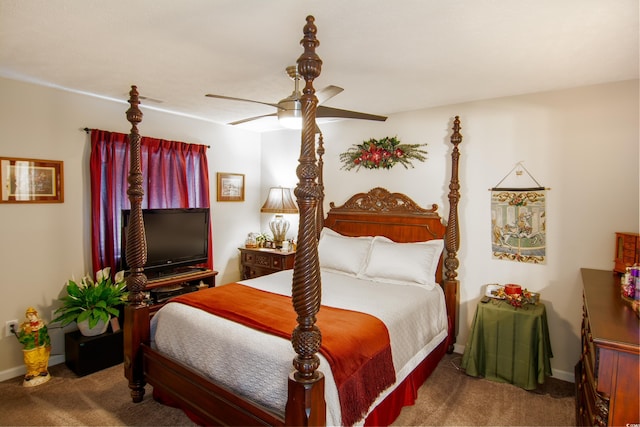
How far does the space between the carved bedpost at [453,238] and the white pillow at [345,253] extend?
79 centimetres

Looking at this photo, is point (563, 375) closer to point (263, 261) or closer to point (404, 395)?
point (404, 395)

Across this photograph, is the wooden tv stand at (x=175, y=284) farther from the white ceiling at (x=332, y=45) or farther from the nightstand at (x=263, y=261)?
the white ceiling at (x=332, y=45)

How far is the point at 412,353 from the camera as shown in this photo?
2.58 meters

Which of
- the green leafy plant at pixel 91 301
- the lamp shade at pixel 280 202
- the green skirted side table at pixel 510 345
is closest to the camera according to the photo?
the green skirted side table at pixel 510 345

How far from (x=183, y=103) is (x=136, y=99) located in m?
1.22

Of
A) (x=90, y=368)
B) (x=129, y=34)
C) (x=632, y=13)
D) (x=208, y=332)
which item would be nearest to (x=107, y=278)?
(x=90, y=368)

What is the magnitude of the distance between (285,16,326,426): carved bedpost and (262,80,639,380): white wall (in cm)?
243

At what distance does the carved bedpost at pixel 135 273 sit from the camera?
8.24 feet

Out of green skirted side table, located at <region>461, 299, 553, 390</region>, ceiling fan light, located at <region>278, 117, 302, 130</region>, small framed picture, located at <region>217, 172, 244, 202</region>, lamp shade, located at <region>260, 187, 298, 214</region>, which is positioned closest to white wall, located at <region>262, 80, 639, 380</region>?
green skirted side table, located at <region>461, 299, 553, 390</region>

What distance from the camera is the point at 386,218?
12.8ft

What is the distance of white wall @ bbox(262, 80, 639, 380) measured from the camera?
277 centimetres

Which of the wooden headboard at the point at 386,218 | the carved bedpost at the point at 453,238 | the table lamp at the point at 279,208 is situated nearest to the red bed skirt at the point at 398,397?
the carved bedpost at the point at 453,238

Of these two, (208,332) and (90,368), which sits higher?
(208,332)

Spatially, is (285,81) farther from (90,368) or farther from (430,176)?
(90,368)
